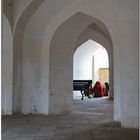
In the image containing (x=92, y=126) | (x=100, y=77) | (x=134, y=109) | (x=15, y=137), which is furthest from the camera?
(x=100, y=77)

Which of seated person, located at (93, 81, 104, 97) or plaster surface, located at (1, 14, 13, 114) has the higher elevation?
plaster surface, located at (1, 14, 13, 114)

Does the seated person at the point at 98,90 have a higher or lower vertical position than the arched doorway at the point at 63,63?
lower

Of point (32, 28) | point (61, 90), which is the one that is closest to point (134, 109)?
point (61, 90)

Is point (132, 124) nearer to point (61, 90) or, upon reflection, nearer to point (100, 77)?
point (61, 90)

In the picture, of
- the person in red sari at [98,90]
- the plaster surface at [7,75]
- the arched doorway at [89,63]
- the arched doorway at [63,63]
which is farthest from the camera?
the arched doorway at [89,63]

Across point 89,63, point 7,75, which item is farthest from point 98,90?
point 7,75

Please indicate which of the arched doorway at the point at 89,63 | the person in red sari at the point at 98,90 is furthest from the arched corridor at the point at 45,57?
the person in red sari at the point at 98,90

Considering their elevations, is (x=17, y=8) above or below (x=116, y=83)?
above

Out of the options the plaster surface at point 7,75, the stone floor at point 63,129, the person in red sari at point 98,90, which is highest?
the plaster surface at point 7,75

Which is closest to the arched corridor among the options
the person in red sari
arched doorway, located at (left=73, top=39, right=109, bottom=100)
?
arched doorway, located at (left=73, top=39, right=109, bottom=100)

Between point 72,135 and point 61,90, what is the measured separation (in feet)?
11.5

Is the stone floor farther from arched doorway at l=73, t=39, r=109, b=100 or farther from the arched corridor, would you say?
arched doorway at l=73, t=39, r=109, b=100

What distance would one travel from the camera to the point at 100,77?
842 inches

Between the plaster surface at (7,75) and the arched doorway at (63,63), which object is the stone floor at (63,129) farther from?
the arched doorway at (63,63)
